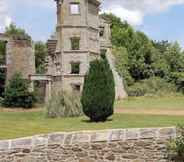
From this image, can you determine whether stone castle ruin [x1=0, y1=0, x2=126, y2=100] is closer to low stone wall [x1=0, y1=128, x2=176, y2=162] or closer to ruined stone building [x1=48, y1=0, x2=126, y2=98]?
ruined stone building [x1=48, y1=0, x2=126, y2=98]

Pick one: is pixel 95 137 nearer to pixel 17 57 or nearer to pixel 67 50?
pixel 67 50

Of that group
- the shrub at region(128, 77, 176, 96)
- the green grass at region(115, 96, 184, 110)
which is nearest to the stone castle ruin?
the green grass at region(115, 96, 184, 110)

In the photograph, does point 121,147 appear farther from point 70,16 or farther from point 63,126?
point 70,16

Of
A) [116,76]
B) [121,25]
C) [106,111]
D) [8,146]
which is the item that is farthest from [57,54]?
[8,146]

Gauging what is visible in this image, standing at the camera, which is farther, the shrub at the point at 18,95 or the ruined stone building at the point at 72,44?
the ruined stone building at the point at 72,44

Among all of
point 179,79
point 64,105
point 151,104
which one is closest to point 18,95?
point 151,104

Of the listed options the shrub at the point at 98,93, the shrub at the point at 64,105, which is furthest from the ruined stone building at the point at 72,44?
the shrub at the point at 98,93

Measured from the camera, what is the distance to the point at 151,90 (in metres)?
53.2

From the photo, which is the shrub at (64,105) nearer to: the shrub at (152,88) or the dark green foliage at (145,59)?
the shrub at (152,88)

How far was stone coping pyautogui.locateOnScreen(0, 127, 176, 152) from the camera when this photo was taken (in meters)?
11.2

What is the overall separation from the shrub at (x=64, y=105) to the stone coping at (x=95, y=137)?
16.5 metres

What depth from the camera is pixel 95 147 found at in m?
11.3

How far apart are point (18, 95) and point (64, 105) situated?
12438mm

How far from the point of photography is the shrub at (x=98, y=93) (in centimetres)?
2533
